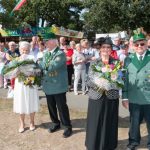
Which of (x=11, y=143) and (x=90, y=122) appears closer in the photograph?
(x=90, y=122)

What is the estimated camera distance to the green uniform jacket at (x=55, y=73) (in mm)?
6172

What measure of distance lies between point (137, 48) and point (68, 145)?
2.17 m

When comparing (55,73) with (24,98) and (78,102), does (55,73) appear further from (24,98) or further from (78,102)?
(78,102)

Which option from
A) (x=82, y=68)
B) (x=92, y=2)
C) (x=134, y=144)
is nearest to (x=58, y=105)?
(x=134, y=144)

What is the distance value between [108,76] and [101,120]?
0.72 metres

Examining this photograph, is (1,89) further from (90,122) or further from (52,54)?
(90,122)

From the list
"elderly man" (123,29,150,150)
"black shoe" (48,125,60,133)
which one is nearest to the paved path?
"black shoe" (48,125,60,133)

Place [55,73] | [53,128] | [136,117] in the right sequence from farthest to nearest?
[53,128], [55,73], [136,117]

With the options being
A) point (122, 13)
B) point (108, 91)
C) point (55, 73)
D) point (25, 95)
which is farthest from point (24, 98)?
point (122, 13)

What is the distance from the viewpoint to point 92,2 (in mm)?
30062

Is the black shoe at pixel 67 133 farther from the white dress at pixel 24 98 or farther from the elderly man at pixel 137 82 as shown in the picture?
the elderly man at pixel 137 82

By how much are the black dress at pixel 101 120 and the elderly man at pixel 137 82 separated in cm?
29

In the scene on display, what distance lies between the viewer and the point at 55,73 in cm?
623

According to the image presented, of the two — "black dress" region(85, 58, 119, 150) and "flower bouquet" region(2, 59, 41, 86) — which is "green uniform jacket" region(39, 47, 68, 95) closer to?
"flower bouquet" region(2, 59, 41, 86)
